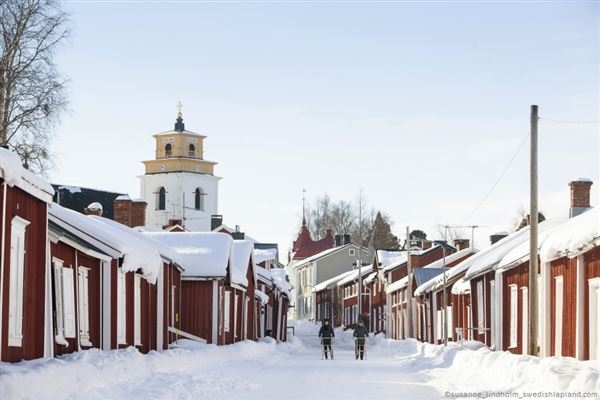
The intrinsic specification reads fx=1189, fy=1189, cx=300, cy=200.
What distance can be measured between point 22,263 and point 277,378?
9.65 meters

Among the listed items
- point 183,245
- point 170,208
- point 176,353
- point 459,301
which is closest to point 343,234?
point 170,208

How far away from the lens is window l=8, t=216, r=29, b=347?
52.6 ft

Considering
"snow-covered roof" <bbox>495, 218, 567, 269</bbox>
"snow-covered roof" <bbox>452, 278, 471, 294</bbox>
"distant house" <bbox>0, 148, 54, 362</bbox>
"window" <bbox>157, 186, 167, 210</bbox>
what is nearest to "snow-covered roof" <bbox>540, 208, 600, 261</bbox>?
"snow-covered roof" <bbox>495, 218, 567, 269</bbox>

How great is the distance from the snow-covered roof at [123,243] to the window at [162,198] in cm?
8482

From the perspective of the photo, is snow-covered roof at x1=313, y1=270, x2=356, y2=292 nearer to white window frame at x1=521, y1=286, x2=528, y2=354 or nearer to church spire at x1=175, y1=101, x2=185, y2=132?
church spire at x1=175, y1=101, x2=185, y2=132

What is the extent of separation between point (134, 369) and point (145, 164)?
96.2m

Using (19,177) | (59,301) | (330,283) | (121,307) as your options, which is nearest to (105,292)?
(121,307)

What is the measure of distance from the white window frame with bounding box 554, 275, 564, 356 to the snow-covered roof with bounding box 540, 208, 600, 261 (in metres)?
0.65

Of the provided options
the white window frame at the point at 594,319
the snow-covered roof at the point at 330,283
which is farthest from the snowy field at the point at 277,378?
the snow-covered roof at the point at 330,283

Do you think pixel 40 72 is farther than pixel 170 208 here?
No

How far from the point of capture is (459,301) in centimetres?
4869

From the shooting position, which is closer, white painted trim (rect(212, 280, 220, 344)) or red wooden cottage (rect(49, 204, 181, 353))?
red wooden cottage (rect(49, 204, 181, 353))

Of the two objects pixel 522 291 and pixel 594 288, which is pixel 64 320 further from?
pixel 522 291

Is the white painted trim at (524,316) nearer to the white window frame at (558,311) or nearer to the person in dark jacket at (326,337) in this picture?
the white window frame at (558,311)
